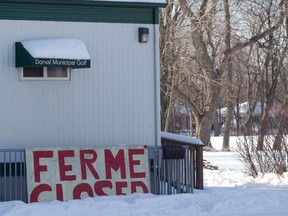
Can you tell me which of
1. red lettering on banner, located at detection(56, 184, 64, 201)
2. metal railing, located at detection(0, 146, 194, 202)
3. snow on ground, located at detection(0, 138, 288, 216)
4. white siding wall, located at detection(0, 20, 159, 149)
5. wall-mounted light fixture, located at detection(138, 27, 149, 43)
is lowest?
snow on ground, located at detection(0, 138, 288, 216)

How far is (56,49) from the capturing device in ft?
43.4

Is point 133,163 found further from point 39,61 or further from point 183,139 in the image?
point 39,61

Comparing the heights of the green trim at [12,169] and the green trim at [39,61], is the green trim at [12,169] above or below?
below

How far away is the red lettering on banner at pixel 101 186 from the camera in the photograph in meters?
12.7

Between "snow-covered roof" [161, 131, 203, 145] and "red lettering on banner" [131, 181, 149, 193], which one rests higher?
"snow-covered roof" [161, 131, 203, 145]

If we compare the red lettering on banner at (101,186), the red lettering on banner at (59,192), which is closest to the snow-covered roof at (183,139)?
the red lettering on banner at (101,186)

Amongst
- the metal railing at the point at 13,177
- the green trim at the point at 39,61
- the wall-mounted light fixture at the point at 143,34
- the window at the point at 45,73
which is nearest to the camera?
the metal railing at the point at 13,177

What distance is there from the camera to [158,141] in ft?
47.6

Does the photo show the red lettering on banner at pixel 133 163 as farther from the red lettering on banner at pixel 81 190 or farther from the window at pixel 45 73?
the window at pixel 45 73

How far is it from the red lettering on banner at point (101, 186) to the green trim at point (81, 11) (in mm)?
3275

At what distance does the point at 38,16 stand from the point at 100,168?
3.15 meters

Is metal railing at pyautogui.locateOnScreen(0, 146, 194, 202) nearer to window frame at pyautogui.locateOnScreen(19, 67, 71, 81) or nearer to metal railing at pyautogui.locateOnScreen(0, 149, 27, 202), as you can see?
metal railing at pyautogui.locateOnScreen(0, 149, 27, 202)

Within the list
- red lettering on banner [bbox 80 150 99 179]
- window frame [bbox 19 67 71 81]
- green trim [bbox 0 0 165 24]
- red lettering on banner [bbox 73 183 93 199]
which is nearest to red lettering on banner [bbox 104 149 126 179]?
red lettering on banner [bbox 80 150 99 179]

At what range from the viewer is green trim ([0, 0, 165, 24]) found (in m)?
13.5
